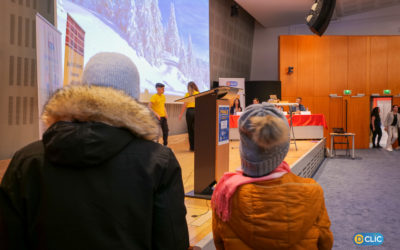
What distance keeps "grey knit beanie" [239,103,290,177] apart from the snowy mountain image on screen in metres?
3.05

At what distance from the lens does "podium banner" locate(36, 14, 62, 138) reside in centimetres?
311

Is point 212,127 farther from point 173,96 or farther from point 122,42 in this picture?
point 173,96

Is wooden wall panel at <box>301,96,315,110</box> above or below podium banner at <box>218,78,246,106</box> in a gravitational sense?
below

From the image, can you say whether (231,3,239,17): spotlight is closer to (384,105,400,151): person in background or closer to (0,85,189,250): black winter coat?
(384,105,400,151): person in background

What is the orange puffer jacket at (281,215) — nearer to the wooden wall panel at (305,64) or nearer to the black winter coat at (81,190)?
the black winter coat at (81,190)

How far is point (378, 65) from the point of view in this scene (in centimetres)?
1059

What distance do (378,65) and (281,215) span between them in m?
11.0

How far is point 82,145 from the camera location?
0.76 meters

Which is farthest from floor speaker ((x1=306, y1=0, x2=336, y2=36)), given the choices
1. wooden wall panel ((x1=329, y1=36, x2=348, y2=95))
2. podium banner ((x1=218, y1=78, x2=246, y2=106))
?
wooden wall panel ((x1=329, y1=36, x2=348, y2=95))

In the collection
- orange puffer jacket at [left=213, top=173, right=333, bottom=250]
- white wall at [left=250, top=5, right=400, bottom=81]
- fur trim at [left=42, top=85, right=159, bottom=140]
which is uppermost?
white wall at [left=250, top=5, right=400, bottom=81]

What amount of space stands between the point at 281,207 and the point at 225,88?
1.65 m

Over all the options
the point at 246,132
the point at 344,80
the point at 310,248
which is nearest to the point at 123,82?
the point at 246,132

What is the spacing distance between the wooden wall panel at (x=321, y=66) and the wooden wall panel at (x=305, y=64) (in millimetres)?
133

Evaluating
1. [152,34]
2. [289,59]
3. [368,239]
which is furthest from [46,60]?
[289,59]
